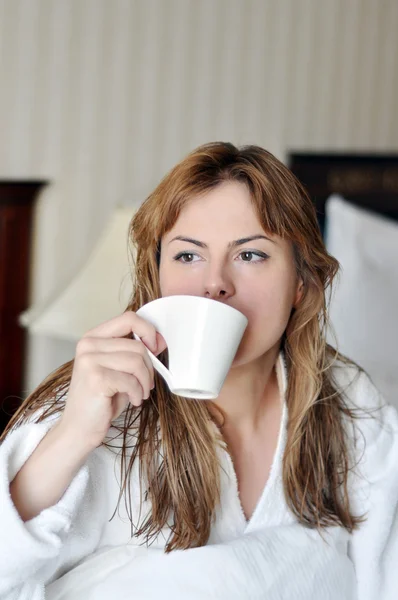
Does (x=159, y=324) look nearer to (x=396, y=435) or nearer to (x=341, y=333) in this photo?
(x=396, y=435)

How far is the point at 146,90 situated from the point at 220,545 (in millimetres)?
1454

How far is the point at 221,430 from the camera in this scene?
1.18 meters

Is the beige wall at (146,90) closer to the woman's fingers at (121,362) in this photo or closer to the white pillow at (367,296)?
the white pillow at (367,296)

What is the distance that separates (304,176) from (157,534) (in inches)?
64.9

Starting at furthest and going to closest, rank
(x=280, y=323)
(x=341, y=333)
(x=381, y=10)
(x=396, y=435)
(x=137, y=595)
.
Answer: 1. (x=381, y=10)
2. (x=341, y=333)
3. (x=396, y=435)
4. (x=280, y=323)
5. (x=137, y=595)

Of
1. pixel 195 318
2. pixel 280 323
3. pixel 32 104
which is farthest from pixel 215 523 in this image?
pixel 32 104

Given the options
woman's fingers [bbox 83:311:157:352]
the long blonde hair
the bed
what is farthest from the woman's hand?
the bed

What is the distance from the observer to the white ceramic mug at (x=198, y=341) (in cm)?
86

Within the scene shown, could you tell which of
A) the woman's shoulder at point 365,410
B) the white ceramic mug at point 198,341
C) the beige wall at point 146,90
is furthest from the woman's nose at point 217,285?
the beige wall at point 146,90

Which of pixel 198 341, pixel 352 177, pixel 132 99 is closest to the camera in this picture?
pixel 198 341

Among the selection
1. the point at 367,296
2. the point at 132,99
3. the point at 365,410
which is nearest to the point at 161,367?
the point at 365,410

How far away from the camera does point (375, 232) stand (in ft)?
7.22

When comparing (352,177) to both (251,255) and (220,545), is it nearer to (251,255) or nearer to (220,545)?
(251,255)

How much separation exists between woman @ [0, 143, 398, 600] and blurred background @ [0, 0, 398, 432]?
35.9 inches
